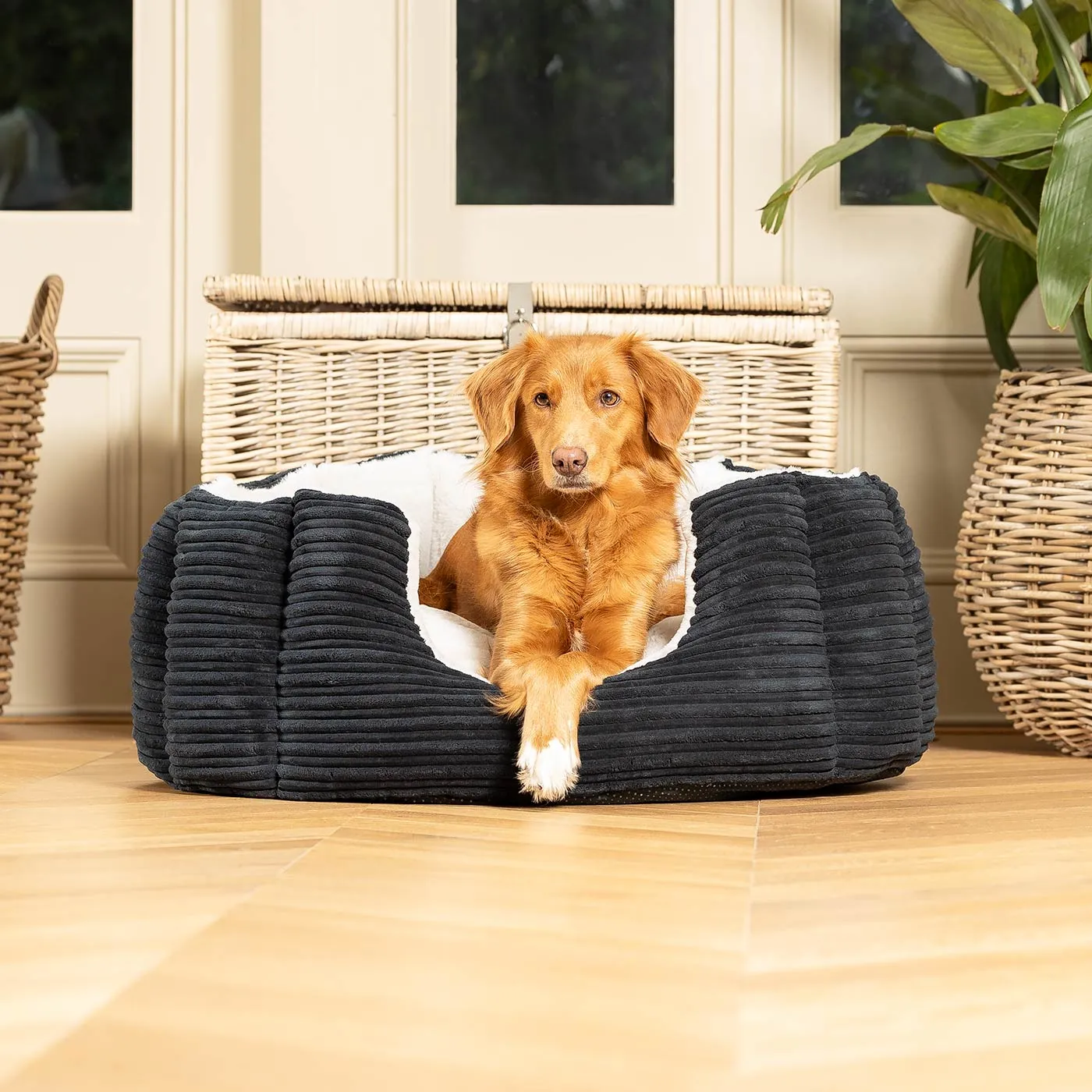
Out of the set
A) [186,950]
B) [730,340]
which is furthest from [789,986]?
[730,340]

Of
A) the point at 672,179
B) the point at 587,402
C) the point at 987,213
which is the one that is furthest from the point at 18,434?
the point at 987,213

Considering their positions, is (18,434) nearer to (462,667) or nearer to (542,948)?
(462,667)

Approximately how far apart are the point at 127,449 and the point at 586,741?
5.50 feet

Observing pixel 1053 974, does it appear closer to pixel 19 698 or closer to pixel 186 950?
pixel 186 950

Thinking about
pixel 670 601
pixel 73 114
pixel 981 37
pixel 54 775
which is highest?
pixel 73 114

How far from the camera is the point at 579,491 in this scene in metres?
1.58

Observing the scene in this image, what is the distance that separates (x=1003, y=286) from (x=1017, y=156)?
260mm

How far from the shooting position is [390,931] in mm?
909

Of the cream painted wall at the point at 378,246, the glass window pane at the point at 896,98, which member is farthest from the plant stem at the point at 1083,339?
the glass window pane at the point at 896,98

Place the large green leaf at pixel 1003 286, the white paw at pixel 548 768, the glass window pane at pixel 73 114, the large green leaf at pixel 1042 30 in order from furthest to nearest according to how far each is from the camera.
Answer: the glass window pane at pixel 73 114 → the large green leaf at pixel 1003 286 → the large green leaf at pixel 1042 30 → the white paw at pixel 548 768

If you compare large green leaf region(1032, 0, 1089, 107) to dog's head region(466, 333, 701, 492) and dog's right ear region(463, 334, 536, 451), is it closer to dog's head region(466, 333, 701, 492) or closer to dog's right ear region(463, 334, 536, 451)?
dog's head region(466, 333, 701, 492)

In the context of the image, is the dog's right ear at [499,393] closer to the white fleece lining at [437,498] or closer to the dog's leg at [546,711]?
the white fleece lining at [437,498]

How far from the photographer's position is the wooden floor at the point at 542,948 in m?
0.67

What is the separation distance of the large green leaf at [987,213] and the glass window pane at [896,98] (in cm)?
56
